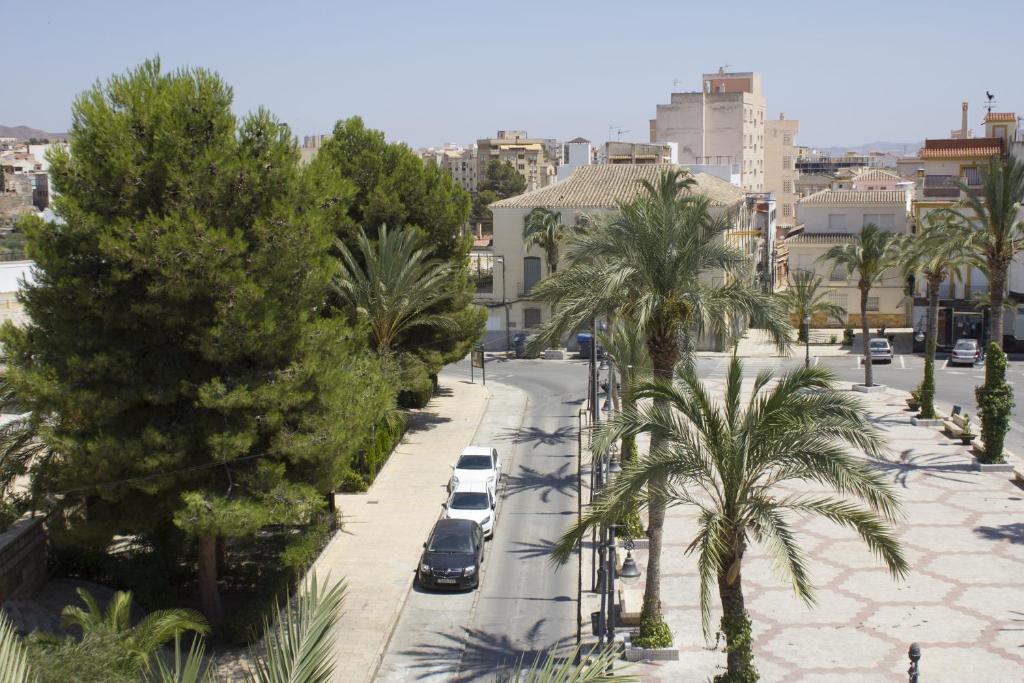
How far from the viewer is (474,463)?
2831 cm

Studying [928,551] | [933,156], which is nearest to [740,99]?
[933,156]

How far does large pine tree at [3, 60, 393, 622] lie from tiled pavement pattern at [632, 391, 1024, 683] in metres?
7.64

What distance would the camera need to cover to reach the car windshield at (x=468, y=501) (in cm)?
2514

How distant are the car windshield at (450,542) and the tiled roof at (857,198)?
1720 inches

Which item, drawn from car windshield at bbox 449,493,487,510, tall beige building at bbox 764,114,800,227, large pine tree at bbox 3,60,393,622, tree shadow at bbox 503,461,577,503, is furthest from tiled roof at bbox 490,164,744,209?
tall beige building at bbox 764,114,800,227

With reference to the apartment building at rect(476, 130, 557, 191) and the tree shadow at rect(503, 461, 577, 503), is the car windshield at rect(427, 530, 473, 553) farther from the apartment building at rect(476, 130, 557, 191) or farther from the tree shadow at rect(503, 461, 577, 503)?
the apartment building at rect(476, 130, 557, 191)

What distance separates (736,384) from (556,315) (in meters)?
6.89

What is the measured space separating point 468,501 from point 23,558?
10.2 metres

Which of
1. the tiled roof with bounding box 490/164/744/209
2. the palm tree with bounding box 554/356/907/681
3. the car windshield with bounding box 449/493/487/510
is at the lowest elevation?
the car windshield with bounding box 449/493/487/510

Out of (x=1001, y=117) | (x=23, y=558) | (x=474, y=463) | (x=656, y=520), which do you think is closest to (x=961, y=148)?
(x=1001, y=117)

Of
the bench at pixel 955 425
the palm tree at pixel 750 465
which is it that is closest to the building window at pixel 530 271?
the bench at pixel 955 425

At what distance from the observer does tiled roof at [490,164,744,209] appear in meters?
51.1

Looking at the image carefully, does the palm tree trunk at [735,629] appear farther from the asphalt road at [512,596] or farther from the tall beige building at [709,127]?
the tall beige building at [709,127]

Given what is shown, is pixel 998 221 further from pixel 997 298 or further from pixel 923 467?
pixel 923 467
